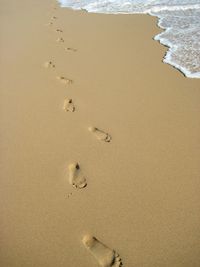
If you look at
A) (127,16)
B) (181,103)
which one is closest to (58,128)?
(181,103)

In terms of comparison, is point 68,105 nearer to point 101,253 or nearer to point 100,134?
point 100,134

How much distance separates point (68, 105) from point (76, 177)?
1.26 metres

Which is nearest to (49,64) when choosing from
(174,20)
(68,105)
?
(68,105)

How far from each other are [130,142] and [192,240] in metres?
1.16

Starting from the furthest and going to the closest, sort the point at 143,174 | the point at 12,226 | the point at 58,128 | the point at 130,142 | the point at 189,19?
the point at 189,19
the point at 58,128
the point at 130,142
the point at 143,174
the point at 12,226

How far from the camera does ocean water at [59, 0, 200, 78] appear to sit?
4.98 m

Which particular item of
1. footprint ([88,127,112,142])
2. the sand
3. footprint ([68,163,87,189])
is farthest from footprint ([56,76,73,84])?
footprint ([68,163,87,189])

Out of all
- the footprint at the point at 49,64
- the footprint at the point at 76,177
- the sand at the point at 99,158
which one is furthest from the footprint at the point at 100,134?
the footprint at the point at 49,64

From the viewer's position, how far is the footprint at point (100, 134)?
3250 millimetres

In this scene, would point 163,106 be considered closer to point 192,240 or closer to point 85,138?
point 85,138

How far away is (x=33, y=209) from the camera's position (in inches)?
100

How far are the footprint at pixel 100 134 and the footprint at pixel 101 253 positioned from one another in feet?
3.69

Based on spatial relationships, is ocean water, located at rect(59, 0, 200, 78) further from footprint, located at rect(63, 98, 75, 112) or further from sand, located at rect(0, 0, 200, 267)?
footprint, located at rect(63, 98, 75, 112)

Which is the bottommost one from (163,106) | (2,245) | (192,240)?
(2,245)
